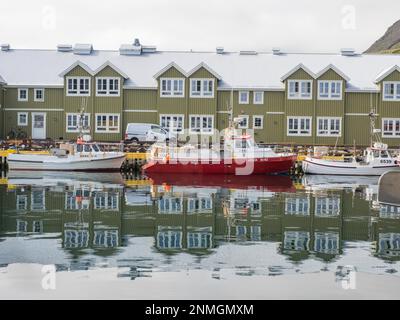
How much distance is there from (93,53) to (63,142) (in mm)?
11266

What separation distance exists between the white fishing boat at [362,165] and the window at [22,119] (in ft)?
77.1

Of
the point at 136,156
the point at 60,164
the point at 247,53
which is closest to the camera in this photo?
the point at 60,164

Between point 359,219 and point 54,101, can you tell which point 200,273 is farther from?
point 54,101

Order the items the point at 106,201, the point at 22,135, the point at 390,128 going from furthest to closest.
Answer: the point at 22,135 → the point at 390,128 → the point at 106,201

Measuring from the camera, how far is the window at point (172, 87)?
5903 centimetres

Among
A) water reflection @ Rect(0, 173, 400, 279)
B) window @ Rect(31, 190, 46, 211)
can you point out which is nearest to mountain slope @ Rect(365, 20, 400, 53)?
water reflection @ Rect(0, 173, 400, 279)

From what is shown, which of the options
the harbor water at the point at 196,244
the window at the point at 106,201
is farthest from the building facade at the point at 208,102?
the window at the point at 106,201

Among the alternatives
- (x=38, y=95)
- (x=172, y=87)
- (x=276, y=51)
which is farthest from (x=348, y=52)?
(x=38, y=95)

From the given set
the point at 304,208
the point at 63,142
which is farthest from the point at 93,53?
Result: the point at 304,208

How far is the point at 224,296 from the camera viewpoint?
15141mm

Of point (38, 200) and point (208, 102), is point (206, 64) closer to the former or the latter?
point (208, 102)

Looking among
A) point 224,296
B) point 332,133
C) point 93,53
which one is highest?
point 93,53

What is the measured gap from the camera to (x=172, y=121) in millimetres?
58969

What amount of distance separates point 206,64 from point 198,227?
122ft
